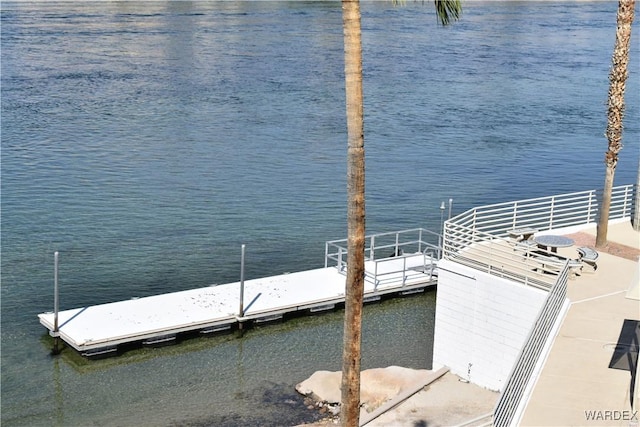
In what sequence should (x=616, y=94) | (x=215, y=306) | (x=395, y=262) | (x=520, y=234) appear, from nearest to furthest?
(x=520, y=234), (x=616, y=94), (x=215, y=306), (x=395, y=262)

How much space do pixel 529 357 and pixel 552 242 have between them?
536 cm

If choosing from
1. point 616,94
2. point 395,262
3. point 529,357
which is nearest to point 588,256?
point 616,94

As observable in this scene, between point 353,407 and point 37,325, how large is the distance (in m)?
13.3

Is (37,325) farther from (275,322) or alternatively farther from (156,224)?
(156,224)

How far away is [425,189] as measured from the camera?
3538cm

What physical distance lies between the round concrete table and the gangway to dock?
6002mm

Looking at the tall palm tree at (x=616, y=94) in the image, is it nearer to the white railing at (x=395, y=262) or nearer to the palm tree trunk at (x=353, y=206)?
the white railing at (x=395, y=262)

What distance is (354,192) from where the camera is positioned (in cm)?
1048

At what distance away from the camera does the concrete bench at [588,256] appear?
18438 mm

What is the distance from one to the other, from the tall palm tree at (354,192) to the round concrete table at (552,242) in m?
8.63

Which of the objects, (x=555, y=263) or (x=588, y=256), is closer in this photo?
(x=555, y=263)

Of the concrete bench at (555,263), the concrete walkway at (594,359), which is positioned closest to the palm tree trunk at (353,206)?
the concrete walkway at (594,359)

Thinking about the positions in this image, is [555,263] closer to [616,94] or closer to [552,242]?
[552,242]

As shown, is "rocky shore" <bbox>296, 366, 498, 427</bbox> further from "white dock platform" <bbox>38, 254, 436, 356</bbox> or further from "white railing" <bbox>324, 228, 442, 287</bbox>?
"white railing" <bbox>324, 228, 442, 287</bbox>
